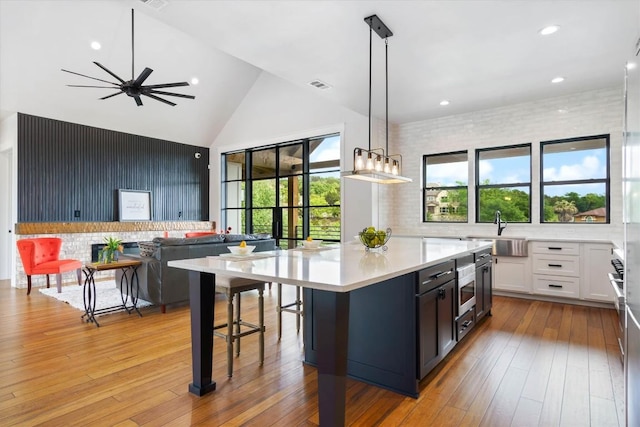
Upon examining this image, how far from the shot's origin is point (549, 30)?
10.8 feet

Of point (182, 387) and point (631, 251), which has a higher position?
point (631, 251)

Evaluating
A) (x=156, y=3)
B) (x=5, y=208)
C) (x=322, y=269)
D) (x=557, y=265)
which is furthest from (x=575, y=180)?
(x=5, y=208)

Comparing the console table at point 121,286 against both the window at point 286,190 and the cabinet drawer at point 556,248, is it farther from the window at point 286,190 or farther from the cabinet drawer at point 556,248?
the cabinet drawer at point 556,248

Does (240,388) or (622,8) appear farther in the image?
(622,8)

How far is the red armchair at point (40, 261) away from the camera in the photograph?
5.31 metres

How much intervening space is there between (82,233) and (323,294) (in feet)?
22.2

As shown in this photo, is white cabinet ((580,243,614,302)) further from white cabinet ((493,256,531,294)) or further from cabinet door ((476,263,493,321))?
cabinet door ((476,263,493,321))

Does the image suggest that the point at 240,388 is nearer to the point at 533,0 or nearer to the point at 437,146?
the point at 533,0

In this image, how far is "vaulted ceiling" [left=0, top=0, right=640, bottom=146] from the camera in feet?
10.00

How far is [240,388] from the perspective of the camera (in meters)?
2.39

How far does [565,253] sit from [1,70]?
8.77 m

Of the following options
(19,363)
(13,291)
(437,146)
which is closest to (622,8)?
(437,146)

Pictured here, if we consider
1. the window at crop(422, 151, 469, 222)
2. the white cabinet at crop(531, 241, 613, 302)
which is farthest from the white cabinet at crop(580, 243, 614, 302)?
the window at crop(422, 151, 469, 222)

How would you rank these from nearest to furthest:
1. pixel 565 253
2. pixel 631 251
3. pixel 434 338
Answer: pixel 631 251
pixel 434 338
pixel 565 253
